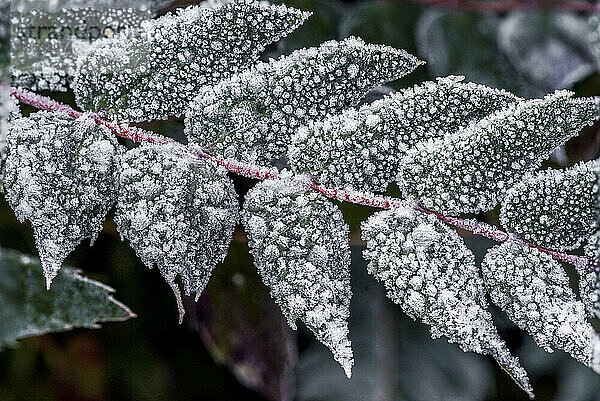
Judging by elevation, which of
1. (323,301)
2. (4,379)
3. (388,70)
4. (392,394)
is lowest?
(4,379)

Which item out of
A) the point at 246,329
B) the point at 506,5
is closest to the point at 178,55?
the point at 246,329

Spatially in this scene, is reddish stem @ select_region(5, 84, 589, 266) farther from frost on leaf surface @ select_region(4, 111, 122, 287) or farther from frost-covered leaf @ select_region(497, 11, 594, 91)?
frost-covered leaf @ select_region(497, 11, 594, 91)

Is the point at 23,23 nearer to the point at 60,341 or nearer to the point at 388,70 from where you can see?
the point at 388,70

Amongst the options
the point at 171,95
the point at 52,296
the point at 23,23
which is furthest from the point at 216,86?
the point at 52,296

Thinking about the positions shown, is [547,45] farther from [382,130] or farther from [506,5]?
[382,130]

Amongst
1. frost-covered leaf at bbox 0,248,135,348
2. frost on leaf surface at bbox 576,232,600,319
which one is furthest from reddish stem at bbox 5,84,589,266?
frost-covered leaf at bbox 0,248,135,348
